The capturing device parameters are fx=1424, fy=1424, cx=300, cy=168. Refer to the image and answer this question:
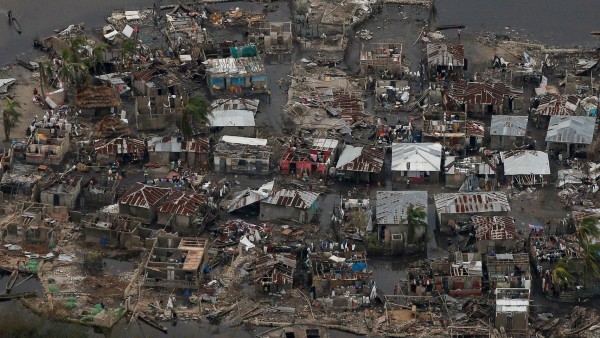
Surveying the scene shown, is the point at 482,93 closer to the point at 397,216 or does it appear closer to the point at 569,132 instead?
the point at 569,132

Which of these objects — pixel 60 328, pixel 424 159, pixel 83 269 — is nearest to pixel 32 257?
pixel 83 269

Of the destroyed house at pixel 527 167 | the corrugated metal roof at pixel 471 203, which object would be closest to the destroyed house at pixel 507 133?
the destroyed house at pixel 527 167

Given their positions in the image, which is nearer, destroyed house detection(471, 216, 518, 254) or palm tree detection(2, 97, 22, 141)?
destroyed house detection(471, 216, 518, 254)

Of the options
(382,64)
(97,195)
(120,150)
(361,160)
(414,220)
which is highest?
(382,64)

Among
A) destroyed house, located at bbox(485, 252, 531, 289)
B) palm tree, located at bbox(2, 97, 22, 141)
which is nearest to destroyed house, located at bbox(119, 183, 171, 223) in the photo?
palm tree, located at bbox(2, 97, 22, 141)

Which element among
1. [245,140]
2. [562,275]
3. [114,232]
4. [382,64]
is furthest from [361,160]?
[562,275]

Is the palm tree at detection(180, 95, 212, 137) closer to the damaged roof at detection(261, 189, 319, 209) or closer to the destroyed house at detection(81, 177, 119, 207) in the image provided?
the destroyed house at detection(81, 177, 119, 207)

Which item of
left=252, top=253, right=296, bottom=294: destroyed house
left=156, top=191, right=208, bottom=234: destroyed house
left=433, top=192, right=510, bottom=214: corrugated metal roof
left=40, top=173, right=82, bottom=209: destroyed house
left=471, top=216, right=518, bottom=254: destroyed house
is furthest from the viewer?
left=40, top=173, right=82, bottom=209: destroyed house
